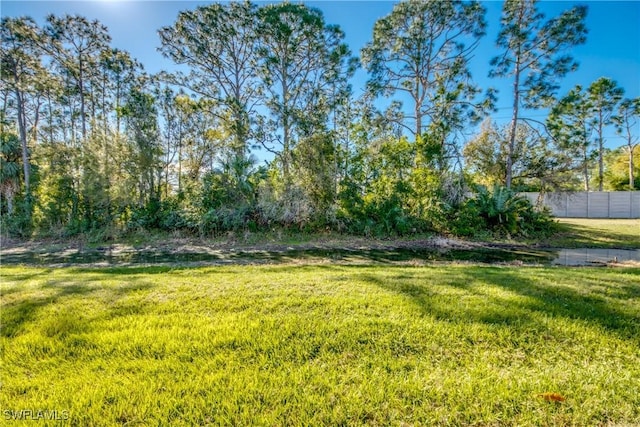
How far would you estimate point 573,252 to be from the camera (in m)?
8.06

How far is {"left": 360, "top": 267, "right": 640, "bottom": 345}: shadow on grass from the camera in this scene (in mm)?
2362

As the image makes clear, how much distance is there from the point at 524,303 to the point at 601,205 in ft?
82.8

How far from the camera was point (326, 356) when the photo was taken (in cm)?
195

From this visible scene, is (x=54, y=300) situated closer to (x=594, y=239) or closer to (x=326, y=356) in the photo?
(x=326, y=356)

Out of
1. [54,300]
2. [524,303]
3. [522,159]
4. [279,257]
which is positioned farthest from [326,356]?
[522,159]

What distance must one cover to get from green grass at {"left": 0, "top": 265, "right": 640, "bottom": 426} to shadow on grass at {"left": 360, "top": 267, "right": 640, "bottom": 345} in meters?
0.02

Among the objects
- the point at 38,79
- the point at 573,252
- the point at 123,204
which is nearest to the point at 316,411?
the point at 573,252

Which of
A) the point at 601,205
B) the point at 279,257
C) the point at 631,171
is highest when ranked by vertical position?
the point at 631,171

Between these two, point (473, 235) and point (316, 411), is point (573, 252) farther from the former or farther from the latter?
point (316, 411)

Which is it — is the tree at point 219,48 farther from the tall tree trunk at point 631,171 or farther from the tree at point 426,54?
the tall tree trunk at point 631,171

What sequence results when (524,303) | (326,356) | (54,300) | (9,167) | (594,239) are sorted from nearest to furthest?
1. (326,356)
2. (524,303)
3. (54,300)
4. (594,239)
5. (9,167)

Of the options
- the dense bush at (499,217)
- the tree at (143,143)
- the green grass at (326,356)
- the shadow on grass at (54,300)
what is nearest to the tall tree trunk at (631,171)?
the dense bush at (499,217)

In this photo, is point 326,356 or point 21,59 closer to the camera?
point 326,356

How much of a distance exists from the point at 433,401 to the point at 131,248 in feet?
34.9
